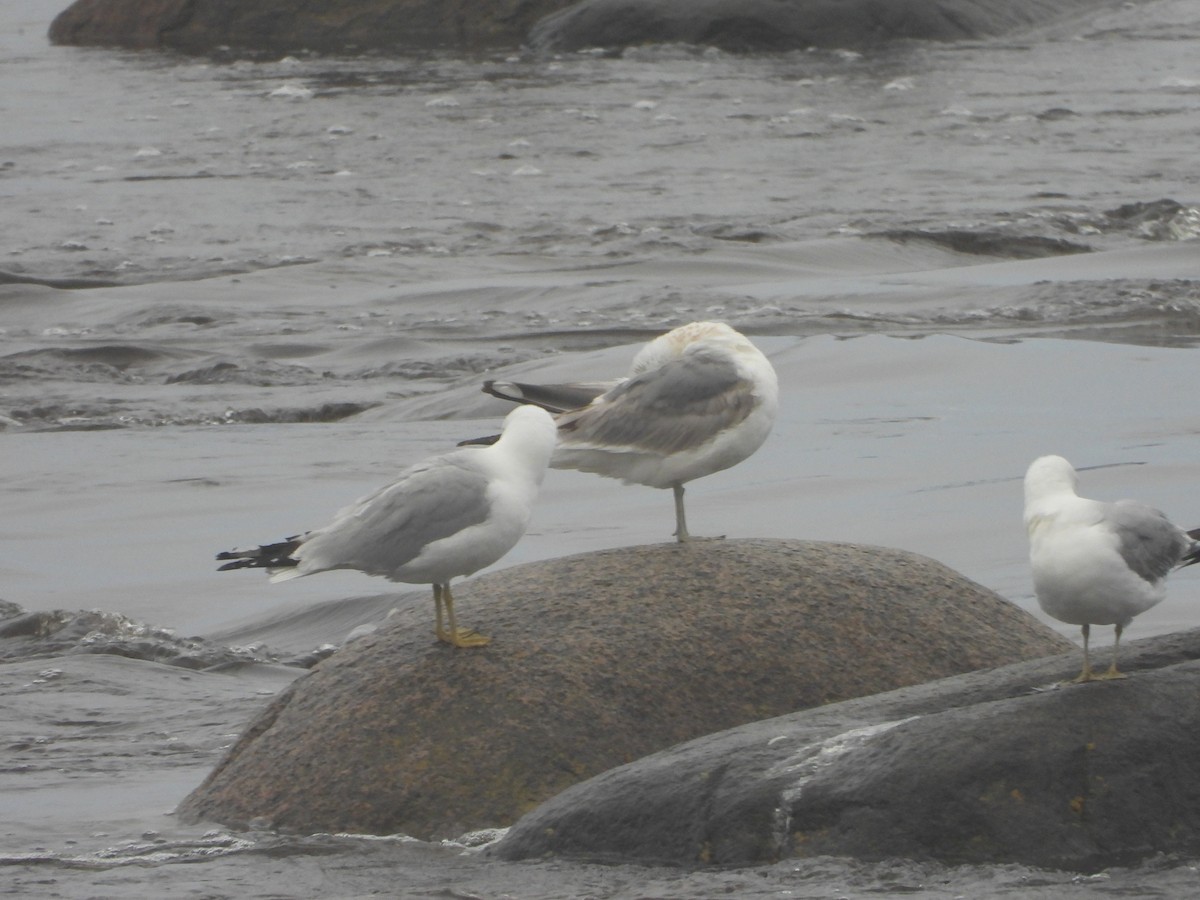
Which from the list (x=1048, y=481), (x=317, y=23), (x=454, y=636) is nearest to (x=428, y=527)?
(x=454, y=636)

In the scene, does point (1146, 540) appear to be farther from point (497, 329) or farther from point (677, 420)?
point (497, 329)

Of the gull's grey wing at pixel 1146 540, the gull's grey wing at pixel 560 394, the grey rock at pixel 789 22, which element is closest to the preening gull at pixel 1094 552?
the gull's grey wing at pixel 1146 540

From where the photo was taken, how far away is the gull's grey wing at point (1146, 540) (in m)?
4.57

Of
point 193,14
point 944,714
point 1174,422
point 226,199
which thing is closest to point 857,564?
point 944,714

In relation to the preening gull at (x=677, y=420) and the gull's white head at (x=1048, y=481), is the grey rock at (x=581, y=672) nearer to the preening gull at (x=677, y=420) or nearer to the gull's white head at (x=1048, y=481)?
the preening gull at (x=677, y=420)

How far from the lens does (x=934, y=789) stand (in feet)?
15.3

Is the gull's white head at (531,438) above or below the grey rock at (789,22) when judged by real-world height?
below

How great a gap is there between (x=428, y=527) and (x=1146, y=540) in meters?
1.86

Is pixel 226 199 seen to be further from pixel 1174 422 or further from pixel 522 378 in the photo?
pixel 1174 422

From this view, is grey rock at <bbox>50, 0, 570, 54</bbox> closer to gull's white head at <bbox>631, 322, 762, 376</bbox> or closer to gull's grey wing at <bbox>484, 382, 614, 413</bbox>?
gull's white head at <bbox>631, 322, 762, 376</bbox>

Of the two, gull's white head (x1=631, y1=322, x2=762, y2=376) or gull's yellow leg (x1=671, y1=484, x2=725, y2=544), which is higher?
gull's white head (x1=631, y1=322, x2=762, y2=376)

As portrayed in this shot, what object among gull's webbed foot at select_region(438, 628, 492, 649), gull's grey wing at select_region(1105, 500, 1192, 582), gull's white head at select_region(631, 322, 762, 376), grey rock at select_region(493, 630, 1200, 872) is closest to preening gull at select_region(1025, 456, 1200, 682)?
gull's grey wing at select_region(1105, 500, 1192, 582)

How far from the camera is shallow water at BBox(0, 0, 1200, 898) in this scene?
258 inches

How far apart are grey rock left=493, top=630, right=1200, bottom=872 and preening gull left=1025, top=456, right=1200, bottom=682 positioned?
268 mm
